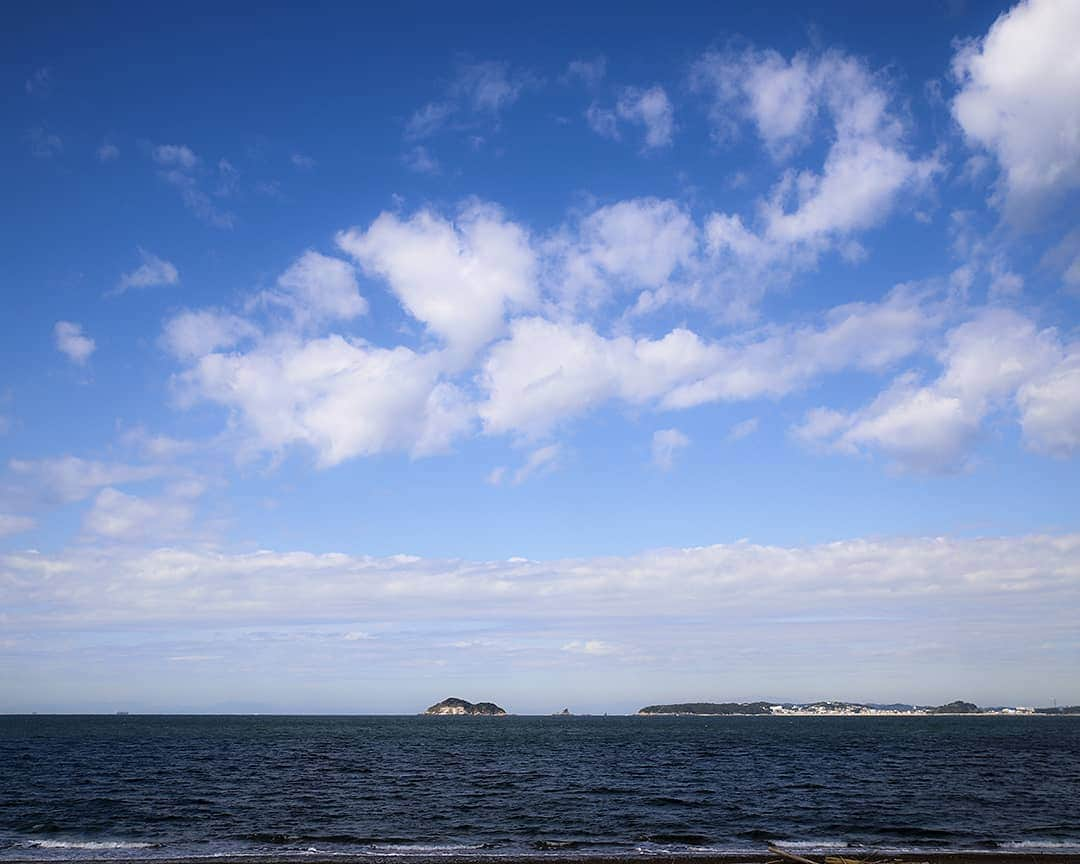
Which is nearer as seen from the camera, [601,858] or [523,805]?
[601,858]

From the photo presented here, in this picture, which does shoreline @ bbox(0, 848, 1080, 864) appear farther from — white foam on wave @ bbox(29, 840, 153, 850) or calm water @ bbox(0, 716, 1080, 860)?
white foam on wave @ bbox(29, 840, 153, 850)

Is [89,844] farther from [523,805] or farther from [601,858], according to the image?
[601,858]

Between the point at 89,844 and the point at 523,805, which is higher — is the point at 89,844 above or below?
below

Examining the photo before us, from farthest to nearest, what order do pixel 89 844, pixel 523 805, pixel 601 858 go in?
1. pixel 523 805
2. pixel 89 844
3. pixel 601 858

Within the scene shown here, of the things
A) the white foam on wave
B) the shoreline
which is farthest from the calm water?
the shoreline

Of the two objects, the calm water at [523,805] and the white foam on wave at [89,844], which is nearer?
the white foam on wave at [89,844]

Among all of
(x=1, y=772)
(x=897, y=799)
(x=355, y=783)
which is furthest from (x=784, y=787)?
(x=1, y=772)

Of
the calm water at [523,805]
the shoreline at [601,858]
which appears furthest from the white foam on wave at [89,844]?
the shoreline at [601,858]

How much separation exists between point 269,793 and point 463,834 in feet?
71.5

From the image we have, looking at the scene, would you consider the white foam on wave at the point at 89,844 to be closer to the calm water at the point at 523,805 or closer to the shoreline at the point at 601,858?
the calm water at the point at 523,805

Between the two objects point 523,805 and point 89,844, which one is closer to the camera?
point 89,844

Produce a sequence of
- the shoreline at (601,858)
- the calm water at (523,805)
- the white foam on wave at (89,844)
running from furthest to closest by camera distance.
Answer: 1. the calm water at (523,805)
2. the white foam on wave at (89,844)
3. the shoreline at (601,858)

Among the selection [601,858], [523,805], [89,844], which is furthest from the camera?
[523,805]

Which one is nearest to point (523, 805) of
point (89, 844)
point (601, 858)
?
point (601, 858)
